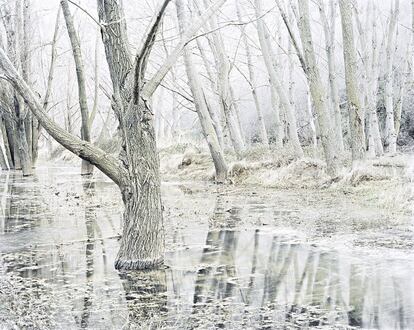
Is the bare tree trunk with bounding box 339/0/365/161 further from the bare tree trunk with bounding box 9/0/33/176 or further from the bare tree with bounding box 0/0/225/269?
the bare tree trunk with bounding box 9/0/33/176

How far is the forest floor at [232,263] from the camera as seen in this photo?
12.5 ft

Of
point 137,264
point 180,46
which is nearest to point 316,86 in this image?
point 180,46

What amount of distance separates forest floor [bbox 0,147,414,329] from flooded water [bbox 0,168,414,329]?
1 cm

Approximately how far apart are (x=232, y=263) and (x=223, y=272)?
40 centimetres

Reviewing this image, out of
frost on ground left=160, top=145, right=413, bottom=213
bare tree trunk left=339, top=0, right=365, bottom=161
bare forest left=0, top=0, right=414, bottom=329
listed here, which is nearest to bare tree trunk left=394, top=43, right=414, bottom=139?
frost on ground left=160, top=145, right=413, bottom=213

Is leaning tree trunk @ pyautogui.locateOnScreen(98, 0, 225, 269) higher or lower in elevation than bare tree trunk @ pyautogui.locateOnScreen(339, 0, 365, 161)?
lower

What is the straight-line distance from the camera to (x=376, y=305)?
13.0 ft

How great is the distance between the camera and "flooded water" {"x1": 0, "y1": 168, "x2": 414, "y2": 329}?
12.4 ft

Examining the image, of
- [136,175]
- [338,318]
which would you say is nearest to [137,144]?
[136,175]

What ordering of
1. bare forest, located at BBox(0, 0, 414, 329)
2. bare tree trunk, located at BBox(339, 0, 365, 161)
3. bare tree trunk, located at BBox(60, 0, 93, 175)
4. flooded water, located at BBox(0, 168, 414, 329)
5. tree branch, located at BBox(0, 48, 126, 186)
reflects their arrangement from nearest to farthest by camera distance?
flooded water, located at BBox(0, 168, 414, 329) < bare forest, located at BBox(0, 0, 414, 329) < tree branch, located at BBox(0, 48, 126, 186) < bare tree trunk, located at BBox(339, 0, 365, 161) < bare tree trunk, located at BBox(60, 0, 93, 175)

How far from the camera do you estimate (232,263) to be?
18.0ft

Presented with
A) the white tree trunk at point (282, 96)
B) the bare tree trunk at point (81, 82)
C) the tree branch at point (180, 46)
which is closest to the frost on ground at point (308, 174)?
the white tree trunk at point (282, 96)

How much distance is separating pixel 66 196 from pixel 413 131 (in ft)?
53.9

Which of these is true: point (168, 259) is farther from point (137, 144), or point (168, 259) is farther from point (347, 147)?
point (347, 147)
